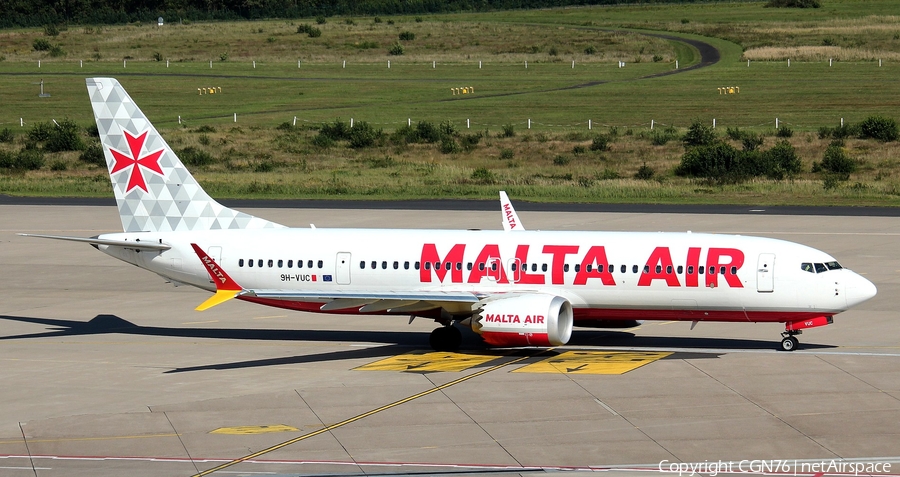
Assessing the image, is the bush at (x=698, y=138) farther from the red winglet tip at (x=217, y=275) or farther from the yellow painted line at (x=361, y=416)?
the red winglet tip at (x=217, y=275)

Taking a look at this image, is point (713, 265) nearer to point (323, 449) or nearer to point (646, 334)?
point (646, 334)

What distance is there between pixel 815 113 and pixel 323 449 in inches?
4217

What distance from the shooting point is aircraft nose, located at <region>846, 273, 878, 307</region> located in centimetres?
3691

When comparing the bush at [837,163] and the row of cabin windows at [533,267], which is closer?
the row of cabin windows at [533,267]

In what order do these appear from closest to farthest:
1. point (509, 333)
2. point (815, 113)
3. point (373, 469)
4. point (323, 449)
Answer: point (373, 469) → point (323, 449) → point (509, 333) → point (815, 113)

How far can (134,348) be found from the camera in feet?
136

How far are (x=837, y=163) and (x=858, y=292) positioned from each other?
58.9 meters

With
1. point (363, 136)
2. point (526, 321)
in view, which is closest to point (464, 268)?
point (526, 321)

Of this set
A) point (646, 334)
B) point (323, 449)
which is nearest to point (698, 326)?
point (646, 334)

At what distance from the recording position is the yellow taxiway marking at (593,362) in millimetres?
36562

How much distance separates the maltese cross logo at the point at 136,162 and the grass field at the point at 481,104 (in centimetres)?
4050

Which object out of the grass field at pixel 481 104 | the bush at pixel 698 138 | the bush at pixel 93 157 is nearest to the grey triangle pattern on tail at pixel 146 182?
the grass field at pixel 481 104

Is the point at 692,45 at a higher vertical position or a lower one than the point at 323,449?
higher

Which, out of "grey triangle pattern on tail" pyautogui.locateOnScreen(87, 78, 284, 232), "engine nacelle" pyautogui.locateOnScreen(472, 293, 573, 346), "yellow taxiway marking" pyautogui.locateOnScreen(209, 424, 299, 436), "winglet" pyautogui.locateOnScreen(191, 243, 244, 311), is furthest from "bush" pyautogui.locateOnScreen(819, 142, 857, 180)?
"yellow taxiway marking" pyautogui.locateOnScreen(209, 424, 299, 436)
